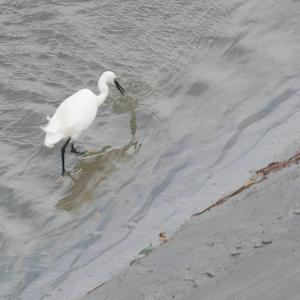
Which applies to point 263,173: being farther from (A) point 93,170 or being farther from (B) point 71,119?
(B) point 71,119

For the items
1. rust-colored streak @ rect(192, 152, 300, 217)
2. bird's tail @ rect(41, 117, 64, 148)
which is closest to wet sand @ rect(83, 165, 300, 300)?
rust-colored streak @ rect(192, 152, 300, 217)

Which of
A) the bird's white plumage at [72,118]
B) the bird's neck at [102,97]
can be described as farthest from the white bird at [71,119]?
the bird's neck at [102,97]

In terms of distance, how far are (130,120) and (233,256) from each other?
4447mm

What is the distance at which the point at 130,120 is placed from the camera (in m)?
8.91

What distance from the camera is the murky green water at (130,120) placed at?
249 inches

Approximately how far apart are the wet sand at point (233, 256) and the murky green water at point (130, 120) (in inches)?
22.5

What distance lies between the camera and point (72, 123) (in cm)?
848

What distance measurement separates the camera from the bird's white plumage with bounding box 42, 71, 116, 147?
8344mm

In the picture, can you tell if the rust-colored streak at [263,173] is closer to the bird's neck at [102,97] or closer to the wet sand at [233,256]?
the wet sand at [233,256]

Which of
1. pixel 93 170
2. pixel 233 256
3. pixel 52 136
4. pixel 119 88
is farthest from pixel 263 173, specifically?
pixel 119 88

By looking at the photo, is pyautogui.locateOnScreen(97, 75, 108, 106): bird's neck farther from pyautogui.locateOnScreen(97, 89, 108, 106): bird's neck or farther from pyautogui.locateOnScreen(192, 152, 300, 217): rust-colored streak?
pyautogui.locateOnScreen(192, 152, 300, 217): rust-colored streak

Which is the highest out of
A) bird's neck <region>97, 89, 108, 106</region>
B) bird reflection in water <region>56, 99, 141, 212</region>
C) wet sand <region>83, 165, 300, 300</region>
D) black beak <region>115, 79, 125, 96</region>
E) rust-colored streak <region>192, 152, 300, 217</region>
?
black beak <region>115, 79, 125, 96</region>

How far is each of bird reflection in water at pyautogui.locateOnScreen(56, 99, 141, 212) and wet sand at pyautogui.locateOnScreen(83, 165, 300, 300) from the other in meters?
2.27

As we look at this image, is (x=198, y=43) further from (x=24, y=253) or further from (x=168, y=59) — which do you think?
(x=24, y=253)
